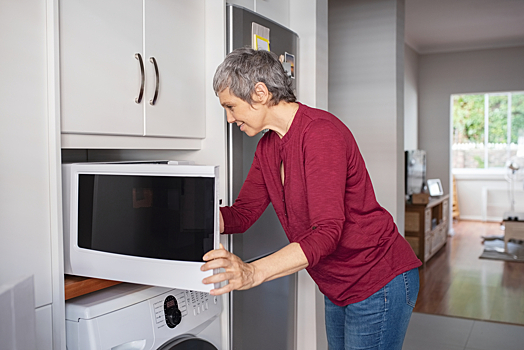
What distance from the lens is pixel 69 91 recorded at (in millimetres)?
1273

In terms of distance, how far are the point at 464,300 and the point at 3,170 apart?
12.5 feet

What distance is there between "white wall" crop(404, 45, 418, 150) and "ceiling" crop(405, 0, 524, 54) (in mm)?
182

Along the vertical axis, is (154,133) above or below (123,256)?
above

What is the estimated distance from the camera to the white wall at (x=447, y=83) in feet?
22.6

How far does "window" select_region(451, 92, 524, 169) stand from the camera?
796 centimetres

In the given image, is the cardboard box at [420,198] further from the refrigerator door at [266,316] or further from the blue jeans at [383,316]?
the blue jeans at [383,316]

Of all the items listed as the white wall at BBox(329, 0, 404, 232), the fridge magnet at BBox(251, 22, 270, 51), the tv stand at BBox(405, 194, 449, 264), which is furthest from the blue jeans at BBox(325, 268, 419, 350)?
the tv stand at BBox(405, 194, 449, 264)

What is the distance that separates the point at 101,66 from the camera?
1.37m

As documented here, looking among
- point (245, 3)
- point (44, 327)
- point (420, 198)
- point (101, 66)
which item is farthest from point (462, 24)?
point (44, 327)

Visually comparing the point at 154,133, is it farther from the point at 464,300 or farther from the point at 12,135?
the point at 464,300

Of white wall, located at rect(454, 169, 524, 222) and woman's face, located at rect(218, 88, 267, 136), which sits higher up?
woman's face, located at rect(218, 88, 267, 136)

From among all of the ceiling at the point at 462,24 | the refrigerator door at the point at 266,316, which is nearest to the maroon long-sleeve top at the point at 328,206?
the refrigerator door at the point at 266,316

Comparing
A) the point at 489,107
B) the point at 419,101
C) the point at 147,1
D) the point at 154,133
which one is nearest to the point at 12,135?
the point at 154,133

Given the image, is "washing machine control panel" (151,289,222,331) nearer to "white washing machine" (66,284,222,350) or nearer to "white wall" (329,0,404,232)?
"white washing machine" (66,284,222,350)
